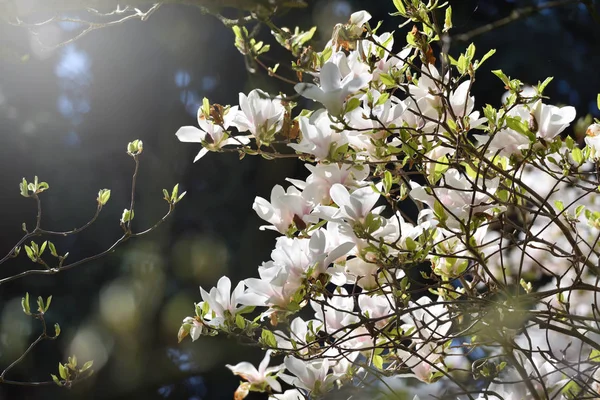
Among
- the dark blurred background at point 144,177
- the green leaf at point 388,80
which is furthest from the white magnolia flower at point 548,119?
the dark blurred background at point 144,177

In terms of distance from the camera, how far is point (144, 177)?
270 cm

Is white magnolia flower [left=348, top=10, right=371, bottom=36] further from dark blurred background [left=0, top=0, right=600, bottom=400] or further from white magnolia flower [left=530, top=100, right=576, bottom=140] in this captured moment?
dark blurred background [left=0, top=0, right=600, bottom=400]

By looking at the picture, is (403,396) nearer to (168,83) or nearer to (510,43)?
(168,83)

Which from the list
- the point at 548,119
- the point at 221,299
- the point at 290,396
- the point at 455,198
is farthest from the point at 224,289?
the point at 548,119

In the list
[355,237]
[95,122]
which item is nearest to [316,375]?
[355,237]

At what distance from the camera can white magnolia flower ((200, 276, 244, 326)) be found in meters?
0.90

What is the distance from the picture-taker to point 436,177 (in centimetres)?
84

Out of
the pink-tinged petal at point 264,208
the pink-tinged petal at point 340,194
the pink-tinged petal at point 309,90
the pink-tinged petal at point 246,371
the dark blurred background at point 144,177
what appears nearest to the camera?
the pink-tinged petal at point 309,90

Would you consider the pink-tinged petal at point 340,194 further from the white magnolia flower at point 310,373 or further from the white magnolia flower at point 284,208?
the white magnolia flower at point 310,373

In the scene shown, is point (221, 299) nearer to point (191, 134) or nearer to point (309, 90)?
point (191, 134)

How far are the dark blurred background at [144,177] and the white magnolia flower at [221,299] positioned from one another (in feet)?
5.37

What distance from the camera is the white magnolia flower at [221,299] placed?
2.96 ft

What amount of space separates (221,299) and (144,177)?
74.2 inches

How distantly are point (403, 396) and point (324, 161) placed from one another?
1.09 feet
